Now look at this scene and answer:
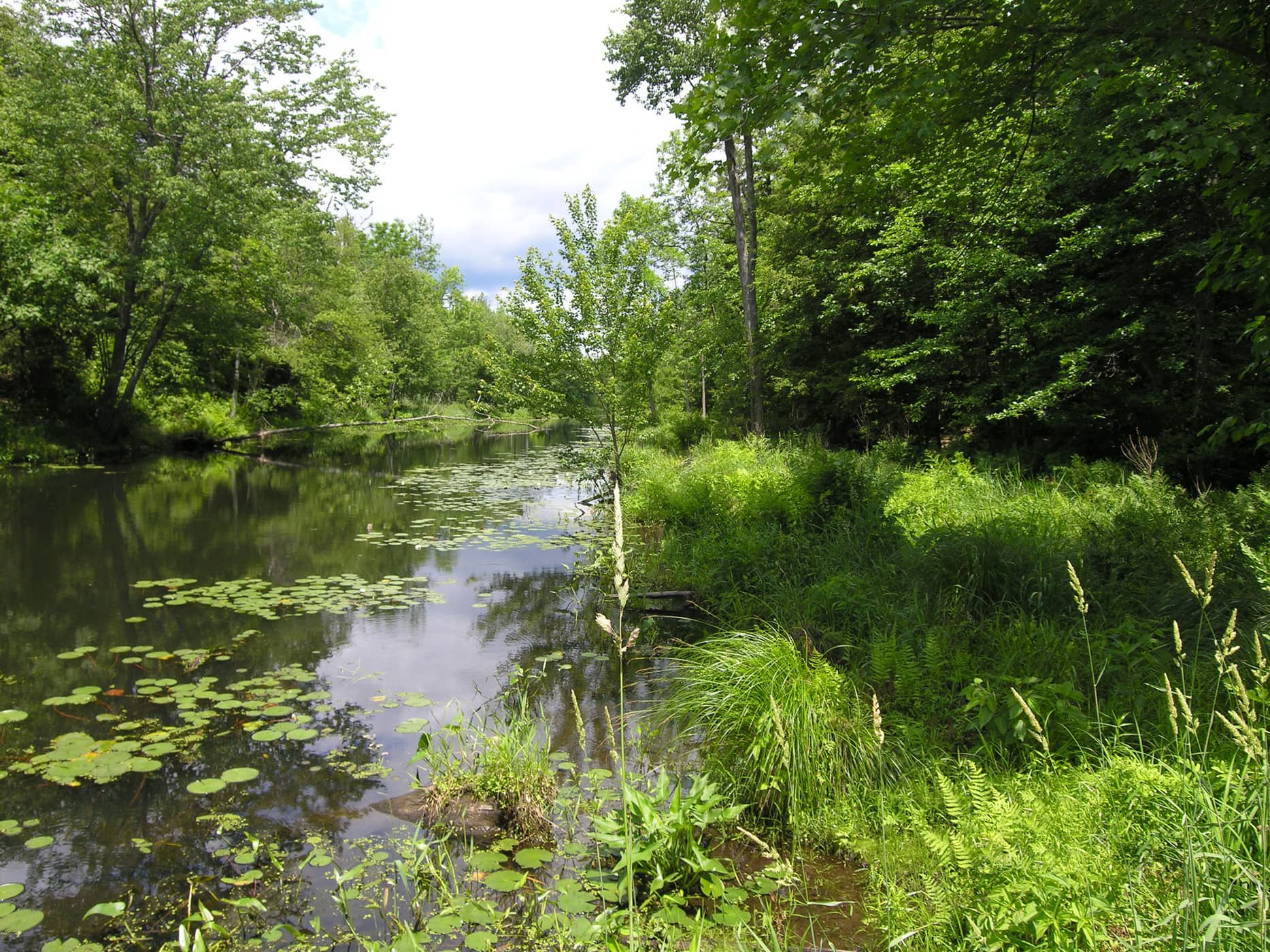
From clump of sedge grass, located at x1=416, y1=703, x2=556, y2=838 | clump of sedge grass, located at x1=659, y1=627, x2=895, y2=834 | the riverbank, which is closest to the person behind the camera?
the riverbank

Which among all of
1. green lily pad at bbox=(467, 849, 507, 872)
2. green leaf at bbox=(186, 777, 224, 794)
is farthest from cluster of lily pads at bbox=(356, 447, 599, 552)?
green lily pad at bbox=(467, 849, 507, 872)

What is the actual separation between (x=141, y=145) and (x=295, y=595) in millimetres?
A: 17303

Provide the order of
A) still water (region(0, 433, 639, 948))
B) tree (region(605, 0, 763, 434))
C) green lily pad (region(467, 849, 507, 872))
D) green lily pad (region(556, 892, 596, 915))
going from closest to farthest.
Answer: green lily pad (region(556, 892, 596, 915))
green lily pad (region(467, 849, 507, 872))
still water (region(0, 433, 639, 948))
tree (region(605, 0, 763, 434))

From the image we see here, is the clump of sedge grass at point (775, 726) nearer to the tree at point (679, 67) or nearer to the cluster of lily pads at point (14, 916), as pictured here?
the cluster of lily pads at point (14, 916)

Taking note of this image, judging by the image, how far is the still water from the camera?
13.0 feet

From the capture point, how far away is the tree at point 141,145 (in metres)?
16.9

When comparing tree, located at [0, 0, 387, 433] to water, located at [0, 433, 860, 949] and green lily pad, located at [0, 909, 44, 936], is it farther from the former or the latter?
green lily pad, located at [0, 909, 44, 936]

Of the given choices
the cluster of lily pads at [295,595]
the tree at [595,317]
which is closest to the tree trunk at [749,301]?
the tree at [595,317]

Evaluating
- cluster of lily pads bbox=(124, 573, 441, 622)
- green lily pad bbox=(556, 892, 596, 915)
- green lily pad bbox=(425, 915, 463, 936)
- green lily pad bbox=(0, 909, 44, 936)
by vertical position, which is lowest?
green lily pad bbox=(0, 909, 44, 936)

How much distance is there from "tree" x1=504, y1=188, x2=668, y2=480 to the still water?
2812 mm

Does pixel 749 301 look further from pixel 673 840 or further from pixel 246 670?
pixel 673 840

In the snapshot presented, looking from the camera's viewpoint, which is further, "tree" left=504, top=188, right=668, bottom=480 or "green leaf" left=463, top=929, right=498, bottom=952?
"tree" left=504, top=188, right=668, bottom=480

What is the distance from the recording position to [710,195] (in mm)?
25406

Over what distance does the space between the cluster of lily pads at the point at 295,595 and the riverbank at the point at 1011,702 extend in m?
3.35
